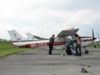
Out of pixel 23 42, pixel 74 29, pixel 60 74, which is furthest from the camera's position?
pixel 23 42

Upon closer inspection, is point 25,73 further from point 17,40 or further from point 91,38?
point 17,40

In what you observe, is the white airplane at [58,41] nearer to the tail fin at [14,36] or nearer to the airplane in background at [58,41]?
the airplane in background at [58,41]

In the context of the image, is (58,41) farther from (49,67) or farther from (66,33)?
(49,67)

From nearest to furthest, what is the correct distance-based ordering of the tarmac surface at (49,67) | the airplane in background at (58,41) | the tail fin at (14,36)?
the tarmac surface at (49,67) → the airplane in background at (58,41) → the tail fin at (14,36)

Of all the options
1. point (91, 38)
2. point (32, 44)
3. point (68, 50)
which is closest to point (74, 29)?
point (91, 38)

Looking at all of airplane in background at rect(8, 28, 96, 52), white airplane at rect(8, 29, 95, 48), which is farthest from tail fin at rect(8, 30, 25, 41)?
airplane in background at rect(8, 28, 96, 52)

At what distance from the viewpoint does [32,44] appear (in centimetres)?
5269

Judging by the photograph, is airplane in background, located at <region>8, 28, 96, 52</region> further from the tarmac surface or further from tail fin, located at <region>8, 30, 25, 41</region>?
the tarmac surface

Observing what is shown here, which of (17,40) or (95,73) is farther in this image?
(17,40)

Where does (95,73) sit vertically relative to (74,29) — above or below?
below

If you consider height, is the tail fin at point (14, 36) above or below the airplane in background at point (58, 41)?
above

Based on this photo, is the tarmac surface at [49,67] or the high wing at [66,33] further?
the high wing at [66,33]

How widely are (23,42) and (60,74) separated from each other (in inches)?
1686

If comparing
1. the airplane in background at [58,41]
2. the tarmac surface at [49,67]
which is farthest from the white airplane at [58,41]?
the tarmac surface at [49,67]
